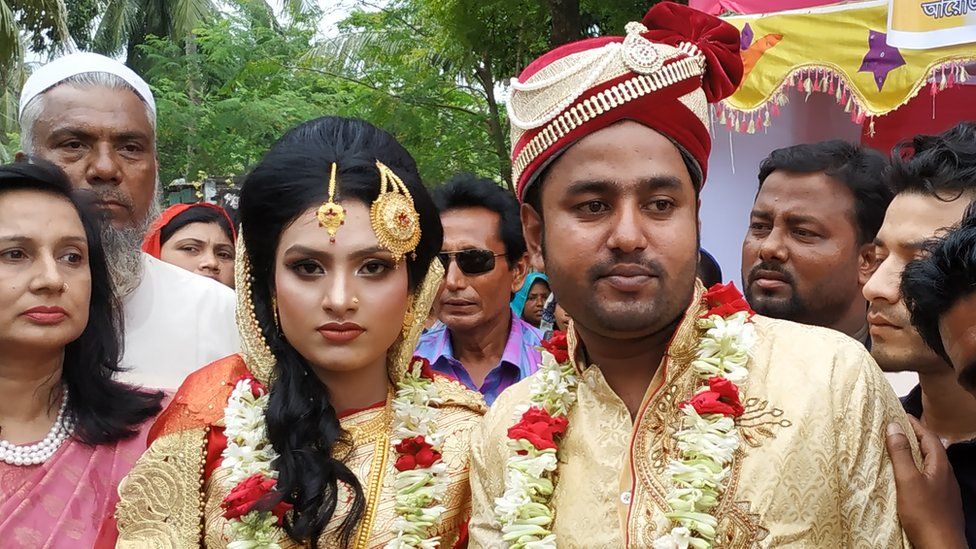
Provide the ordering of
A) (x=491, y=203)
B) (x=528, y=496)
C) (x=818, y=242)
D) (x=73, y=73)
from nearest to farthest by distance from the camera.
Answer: (x=528, y=496) → (x=818, y=242) → (x=73, y=73) → (x=491, y=203)

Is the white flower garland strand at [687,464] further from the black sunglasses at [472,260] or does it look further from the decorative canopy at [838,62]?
the decorative canopy at [838,62]

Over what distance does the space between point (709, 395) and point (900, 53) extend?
11.7 ft

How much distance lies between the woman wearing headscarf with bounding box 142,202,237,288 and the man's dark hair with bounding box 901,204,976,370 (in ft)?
14.2

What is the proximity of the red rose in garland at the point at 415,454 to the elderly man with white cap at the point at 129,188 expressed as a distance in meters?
1.36

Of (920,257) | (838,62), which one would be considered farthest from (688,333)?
(838,62)

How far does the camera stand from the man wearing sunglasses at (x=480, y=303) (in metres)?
4.73

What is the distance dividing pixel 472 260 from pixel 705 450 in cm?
278

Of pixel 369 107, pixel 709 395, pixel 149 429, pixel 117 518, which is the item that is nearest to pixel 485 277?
pixel 149 429

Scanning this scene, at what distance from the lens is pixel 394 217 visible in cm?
294

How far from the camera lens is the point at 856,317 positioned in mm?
3717

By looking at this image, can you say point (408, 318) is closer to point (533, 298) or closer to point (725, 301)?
point (725, 301)

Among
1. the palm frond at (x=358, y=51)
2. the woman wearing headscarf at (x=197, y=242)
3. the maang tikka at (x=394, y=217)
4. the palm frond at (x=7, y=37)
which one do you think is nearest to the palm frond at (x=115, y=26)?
the palm frond at (x=7, y=37)

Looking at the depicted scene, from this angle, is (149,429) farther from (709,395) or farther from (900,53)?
(900,53)

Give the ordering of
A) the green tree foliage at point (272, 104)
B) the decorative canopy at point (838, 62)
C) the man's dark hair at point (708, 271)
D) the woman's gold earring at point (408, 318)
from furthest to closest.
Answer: the green tree foliage at point (272, 104)
the man's dark hair at point (708, 271)
the decorative canopy at point (838, 62)
the woman's gold earring at point (408, 318)
